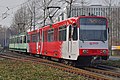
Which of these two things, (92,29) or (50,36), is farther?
(50,36)

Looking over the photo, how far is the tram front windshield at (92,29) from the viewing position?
60.6 feet

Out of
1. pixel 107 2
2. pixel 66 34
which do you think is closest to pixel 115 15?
pixel 107 2

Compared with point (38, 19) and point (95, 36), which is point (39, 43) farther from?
point (38, 19)

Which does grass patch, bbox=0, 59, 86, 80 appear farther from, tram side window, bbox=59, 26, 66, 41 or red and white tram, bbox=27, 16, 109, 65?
tram side window, bbox=59, 26, 66, 41

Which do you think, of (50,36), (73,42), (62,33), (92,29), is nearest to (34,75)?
(73,42)

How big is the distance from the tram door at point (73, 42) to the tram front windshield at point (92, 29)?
369 millimetres

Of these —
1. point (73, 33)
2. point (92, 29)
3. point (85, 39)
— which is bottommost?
point (85, 39)

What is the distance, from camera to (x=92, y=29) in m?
18.7

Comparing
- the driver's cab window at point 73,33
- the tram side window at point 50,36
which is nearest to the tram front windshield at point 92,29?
the driver's cab window at point 73,33

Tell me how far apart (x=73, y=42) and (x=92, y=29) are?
137 centimetres

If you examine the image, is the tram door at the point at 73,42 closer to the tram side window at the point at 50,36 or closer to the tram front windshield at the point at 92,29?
the tram front windshield at the point at 92,29

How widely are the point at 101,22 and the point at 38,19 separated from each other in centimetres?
3429

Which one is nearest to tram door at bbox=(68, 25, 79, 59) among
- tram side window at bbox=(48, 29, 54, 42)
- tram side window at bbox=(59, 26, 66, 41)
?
tram side window at bbox=(59, 26, 66, 41)

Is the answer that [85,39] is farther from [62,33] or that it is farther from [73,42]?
[62,33]
